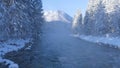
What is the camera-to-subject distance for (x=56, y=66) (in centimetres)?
2900

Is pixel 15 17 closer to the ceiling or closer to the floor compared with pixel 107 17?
closer to the floor

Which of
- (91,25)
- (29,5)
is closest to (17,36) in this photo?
(29,5)

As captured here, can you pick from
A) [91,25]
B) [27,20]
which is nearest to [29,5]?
[27,20]

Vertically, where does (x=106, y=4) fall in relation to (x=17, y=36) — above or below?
above

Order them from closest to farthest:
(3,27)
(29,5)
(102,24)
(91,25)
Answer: (3,27) → (29,5) → (102,24) → (91,25)

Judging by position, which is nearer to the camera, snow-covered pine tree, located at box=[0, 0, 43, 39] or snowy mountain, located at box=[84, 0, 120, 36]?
snow-covered pine tree, located at box=[0, 0, 43, 39]

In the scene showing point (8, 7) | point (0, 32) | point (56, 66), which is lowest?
point (56, 66)

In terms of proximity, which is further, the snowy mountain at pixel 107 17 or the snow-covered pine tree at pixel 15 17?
the snowy mountain at pixel 107 17

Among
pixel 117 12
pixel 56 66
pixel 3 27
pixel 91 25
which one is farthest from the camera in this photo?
pixel 91 25

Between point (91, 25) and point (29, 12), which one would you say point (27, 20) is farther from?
point (91, 25)

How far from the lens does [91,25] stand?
9694cm

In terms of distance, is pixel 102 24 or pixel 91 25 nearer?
→ pixel 102 24

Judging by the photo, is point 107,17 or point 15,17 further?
point 107,17

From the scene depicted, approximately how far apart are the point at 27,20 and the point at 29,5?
5.76m
